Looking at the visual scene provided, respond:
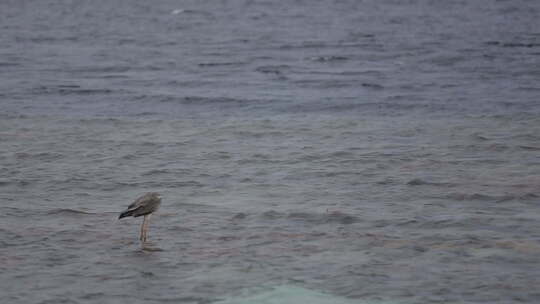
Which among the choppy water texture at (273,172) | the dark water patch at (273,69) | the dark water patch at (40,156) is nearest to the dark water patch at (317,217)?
the choppy water texture at (273,172)

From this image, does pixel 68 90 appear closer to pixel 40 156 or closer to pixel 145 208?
pixel 40 156

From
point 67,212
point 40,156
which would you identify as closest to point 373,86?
point 40,156

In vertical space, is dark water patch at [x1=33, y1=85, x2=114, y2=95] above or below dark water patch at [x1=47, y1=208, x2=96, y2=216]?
below

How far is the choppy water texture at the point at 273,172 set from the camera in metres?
9.21

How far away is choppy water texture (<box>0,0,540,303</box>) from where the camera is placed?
30.2 ft

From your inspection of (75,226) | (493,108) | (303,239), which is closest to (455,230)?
(303,239)

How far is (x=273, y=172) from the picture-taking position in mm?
14086

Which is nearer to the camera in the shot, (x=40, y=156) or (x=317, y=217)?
(x=317, y=217)

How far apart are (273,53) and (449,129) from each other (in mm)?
14894

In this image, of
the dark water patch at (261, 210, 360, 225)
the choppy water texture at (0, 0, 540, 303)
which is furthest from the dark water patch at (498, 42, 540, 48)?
the dark water patch at (261, 210, 360, 225)

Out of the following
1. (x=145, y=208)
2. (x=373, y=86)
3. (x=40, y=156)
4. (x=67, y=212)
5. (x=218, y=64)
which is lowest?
(x=218, y=64)

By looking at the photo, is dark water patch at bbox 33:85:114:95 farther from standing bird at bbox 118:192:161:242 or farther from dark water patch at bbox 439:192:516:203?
standing bird at bbox 118:192:161:242

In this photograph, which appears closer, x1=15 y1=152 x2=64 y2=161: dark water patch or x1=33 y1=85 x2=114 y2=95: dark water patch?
x1=15 y1=152 x2=64 y2=161: dark water patch

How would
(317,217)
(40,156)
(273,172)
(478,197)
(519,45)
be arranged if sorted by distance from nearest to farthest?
(317,217) < (478,197) < (273,172) < (40,156) < (519,45)
